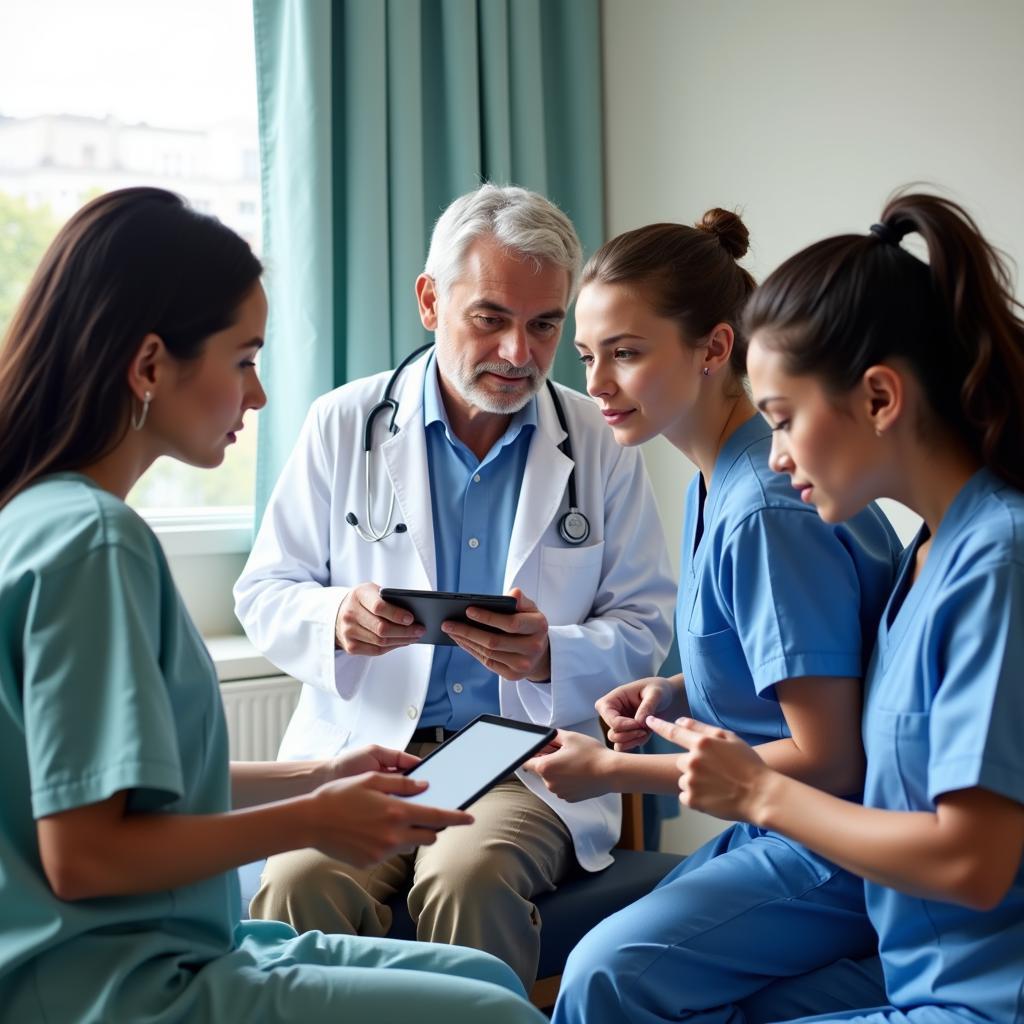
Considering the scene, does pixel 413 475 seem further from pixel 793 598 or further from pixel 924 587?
pixel 924 587

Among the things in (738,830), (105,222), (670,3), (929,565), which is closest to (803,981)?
(738,830)

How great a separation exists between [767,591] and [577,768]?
34cm

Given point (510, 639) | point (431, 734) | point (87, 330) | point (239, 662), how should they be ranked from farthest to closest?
1. point (239, 662)
2. point (431, 734)
3. point (510, 639)
4. point (87, 330)

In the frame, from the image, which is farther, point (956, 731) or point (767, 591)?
point (767, 591)

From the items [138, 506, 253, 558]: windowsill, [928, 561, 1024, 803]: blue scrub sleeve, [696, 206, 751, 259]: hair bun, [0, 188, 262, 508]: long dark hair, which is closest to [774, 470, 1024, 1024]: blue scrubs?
[928, 561, 1024, 803]: blue scrub sleeve

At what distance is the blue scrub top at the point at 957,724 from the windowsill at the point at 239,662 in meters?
1.60

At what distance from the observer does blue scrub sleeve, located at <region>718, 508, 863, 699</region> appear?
4.48ft

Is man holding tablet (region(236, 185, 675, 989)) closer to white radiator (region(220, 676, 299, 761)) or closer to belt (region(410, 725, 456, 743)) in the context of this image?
belt (region(410, 725, 456, 743))

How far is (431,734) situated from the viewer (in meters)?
2.06

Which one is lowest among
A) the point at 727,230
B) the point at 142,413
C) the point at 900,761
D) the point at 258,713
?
the point at 258,713

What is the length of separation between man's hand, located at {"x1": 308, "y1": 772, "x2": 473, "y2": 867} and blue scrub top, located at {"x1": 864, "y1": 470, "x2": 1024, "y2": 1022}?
445 millimetres

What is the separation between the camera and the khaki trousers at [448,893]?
1748 mm

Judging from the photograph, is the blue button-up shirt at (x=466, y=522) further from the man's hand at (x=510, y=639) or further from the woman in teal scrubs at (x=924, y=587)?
the woman in teal scrubs at (x=924, y=587)

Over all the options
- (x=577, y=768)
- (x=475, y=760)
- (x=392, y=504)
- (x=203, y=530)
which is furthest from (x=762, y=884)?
(x=203, y=530)
